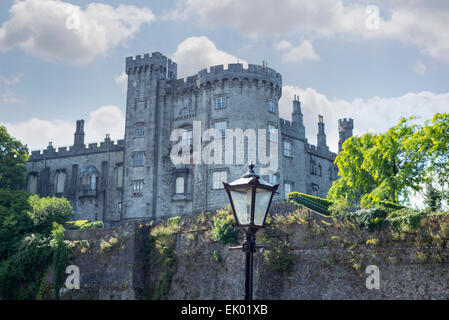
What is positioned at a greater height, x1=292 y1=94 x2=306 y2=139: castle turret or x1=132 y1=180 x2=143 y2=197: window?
x1=292 y1=94 x2=306 y2=139: castle turret

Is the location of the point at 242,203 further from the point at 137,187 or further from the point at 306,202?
the point at 137,187

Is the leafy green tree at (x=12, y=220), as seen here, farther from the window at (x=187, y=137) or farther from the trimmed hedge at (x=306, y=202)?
the trimmed hedge at (x=306, y=202)

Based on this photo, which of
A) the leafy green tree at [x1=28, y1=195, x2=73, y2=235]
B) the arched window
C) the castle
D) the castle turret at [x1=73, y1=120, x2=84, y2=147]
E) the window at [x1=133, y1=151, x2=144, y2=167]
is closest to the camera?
the leafy green tree at [x1=28, y1=195, x2=73, y2=235]

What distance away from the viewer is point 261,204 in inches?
496

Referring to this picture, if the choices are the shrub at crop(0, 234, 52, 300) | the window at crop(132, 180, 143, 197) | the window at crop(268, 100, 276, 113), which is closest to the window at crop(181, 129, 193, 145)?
the window at crop(132, 180, 143, 197)

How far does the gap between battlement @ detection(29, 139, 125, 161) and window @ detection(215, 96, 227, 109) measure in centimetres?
1366

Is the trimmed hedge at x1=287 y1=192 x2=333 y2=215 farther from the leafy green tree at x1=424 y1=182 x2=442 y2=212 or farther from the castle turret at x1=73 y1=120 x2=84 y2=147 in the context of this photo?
the castle turret at x1=73 y1=120 x2=84 y2=147

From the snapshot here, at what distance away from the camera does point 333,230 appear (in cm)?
2853

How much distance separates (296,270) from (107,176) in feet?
106

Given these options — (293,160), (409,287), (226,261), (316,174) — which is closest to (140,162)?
(293,160)

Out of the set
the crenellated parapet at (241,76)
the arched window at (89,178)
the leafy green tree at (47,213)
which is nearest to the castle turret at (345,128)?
the crenellated parapet at (241,76)

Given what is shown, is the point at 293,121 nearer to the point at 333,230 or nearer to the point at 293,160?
the point at 293,160

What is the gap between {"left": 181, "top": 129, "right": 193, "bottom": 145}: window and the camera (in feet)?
163
